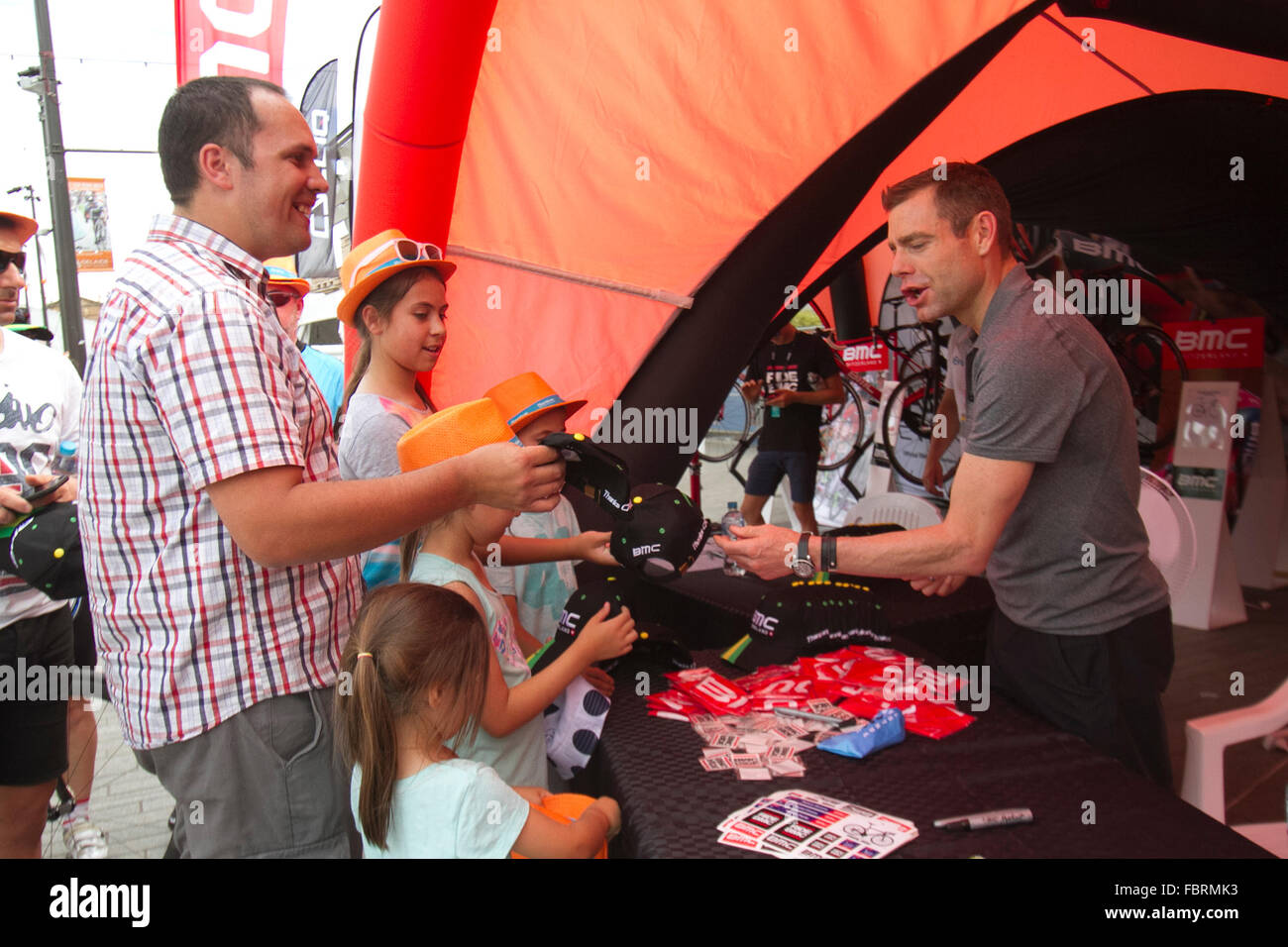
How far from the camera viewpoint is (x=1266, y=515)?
555 centimetres

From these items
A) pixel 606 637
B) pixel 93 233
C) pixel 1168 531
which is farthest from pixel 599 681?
pixel 93 233

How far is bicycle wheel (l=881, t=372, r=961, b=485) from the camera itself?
24.3 feet

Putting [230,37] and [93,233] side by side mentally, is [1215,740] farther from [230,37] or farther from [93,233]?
[93,233]

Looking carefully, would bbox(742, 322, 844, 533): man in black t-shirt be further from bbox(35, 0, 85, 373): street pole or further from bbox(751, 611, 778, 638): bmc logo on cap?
bbox(35, 0, 85, 373): street pole

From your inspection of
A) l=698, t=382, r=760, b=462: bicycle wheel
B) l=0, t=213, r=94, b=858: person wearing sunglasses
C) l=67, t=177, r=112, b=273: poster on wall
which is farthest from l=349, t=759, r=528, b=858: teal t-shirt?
l=67, t=177, r=112, b=273: poster on wall

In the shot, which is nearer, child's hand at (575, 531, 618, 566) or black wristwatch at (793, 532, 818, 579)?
black wristwatch at (793, 532, 818, 579)

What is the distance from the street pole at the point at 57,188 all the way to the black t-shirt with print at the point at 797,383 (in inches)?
201

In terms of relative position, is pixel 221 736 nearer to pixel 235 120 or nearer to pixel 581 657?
pixel 581 657

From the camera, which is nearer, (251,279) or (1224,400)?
(251,279)

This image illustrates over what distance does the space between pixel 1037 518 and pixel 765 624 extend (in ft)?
2.48

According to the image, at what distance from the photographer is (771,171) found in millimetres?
3412

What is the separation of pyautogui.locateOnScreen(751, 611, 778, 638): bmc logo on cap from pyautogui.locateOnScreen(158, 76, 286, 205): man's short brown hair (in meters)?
1.61

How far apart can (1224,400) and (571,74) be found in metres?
4.56
